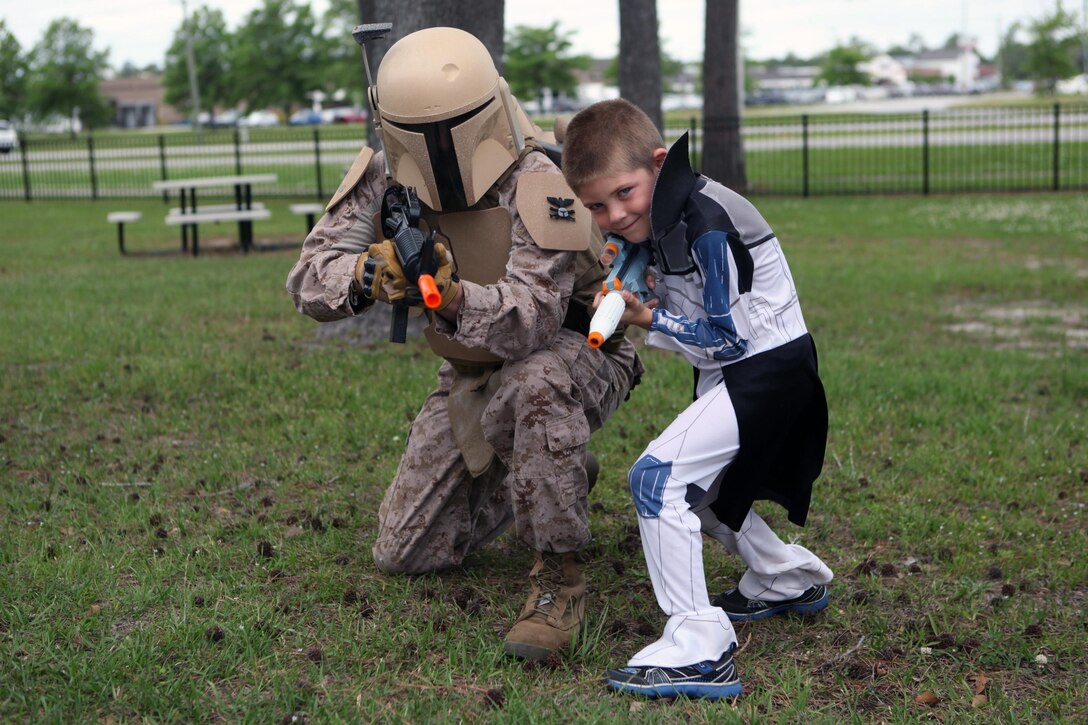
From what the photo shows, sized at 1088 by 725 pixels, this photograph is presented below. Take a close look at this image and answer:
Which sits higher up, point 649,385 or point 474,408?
point 474,408

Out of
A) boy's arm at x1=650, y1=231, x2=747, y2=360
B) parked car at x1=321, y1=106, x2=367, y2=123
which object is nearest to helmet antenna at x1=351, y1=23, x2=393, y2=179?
boy's arm at x1=650, y1=231, x2=747, y2=360

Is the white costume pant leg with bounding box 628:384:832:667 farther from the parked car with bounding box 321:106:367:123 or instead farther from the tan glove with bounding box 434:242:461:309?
the parked car with bounding box 321:106:367:123

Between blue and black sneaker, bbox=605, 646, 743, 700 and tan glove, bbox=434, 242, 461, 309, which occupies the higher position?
tan glove, bbox=434, 242, 461, 309

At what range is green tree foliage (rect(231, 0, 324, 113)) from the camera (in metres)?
61.2

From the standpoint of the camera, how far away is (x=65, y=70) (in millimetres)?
61000

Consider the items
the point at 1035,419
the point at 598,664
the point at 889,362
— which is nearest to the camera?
the point at 598,664

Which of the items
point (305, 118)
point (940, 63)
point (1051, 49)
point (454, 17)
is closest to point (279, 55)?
point (305, 118)

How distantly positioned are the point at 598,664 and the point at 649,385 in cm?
327

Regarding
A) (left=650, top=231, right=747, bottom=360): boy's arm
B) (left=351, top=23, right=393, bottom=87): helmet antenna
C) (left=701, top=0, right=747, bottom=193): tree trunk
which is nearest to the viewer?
(left=650, top=231, right=747, bottom=360): boy's arm

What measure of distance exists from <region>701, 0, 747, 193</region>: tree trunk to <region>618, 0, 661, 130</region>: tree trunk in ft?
12.5

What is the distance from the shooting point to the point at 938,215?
1541cm

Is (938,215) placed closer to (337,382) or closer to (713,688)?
(337,382)

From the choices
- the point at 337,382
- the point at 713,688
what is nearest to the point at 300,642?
the point at 713,688

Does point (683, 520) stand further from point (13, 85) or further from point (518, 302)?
point (13, 85)
